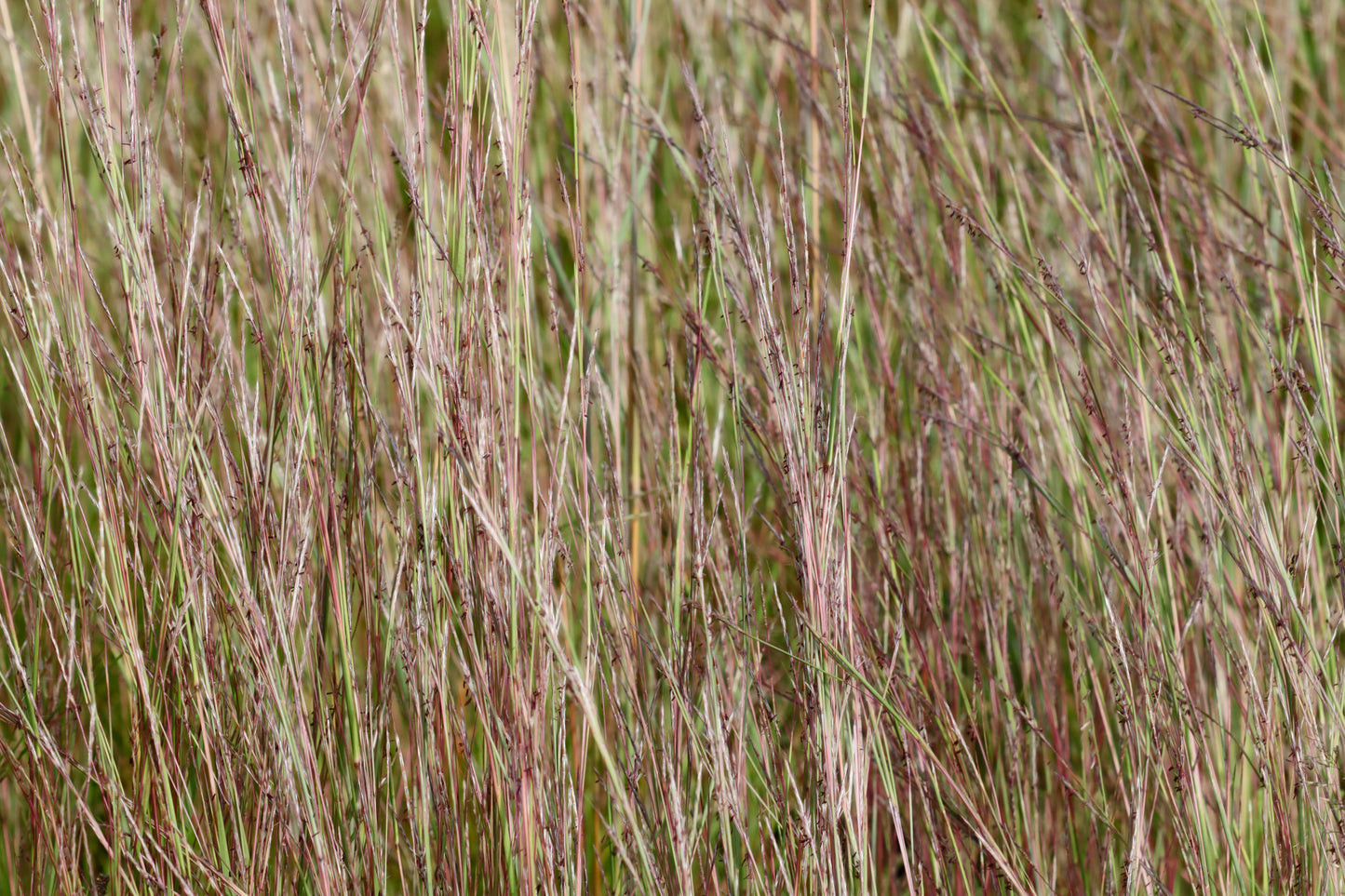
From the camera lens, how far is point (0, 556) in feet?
4.41

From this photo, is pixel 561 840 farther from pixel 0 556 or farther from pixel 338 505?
pixel 0 556

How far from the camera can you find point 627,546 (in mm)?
1089

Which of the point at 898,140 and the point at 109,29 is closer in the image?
the point at 898,140

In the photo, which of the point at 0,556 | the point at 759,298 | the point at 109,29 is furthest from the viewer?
the point at 109,29

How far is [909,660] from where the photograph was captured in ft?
3.56

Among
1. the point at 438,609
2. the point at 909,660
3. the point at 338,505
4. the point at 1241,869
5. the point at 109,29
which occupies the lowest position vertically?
the point at 1241,869

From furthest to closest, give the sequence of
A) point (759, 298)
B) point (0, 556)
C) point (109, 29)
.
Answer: point (109, 29) < point (0, 556) < point (759, 298)

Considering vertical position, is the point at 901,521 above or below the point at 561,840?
above

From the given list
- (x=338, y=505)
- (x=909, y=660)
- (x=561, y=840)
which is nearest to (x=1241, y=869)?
(x=909, y=660)

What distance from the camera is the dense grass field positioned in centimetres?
86

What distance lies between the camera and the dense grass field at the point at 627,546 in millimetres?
864

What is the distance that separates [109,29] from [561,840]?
1478mm

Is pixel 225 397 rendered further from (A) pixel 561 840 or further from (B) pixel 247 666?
(A) pixel 561 840

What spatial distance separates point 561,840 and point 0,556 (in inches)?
37.7
